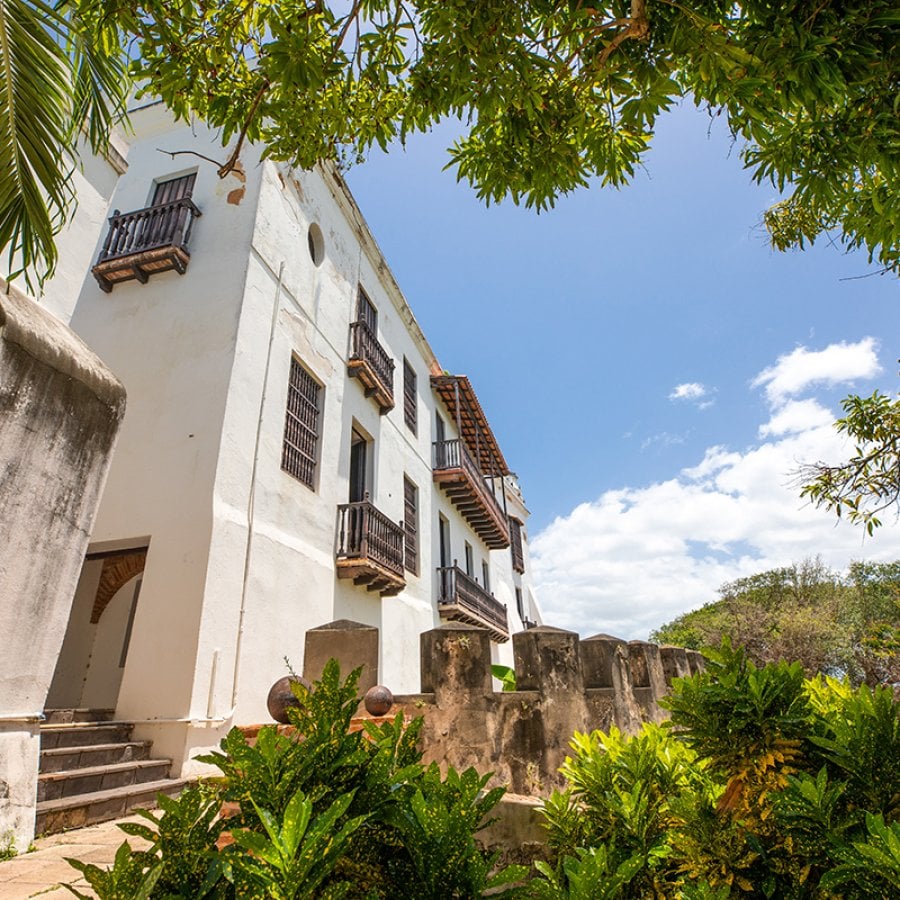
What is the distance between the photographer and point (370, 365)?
457 inches

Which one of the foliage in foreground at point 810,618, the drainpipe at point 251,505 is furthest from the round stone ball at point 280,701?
the foliage in foreground at point 810,618

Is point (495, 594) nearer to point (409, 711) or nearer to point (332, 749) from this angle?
point (409, 711)

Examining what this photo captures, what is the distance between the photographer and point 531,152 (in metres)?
3.07

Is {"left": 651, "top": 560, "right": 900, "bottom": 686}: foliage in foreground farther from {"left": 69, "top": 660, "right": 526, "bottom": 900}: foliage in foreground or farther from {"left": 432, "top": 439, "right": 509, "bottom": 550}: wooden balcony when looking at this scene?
{"left": 69, "top": 660, "right": 526, "bottom": 900}: foliage in foreground

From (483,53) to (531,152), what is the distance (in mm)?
682

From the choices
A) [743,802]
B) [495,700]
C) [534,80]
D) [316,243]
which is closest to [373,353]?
[316,243]

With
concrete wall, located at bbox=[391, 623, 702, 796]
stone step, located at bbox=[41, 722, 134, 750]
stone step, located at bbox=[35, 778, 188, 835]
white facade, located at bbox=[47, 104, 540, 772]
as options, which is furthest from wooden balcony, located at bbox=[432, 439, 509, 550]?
stone step, located at bbox=[35, 778, 188, 835]

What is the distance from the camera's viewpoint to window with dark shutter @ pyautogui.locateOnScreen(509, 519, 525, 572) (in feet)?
79.6

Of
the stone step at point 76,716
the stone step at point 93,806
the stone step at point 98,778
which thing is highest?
the stone step at point 76,716

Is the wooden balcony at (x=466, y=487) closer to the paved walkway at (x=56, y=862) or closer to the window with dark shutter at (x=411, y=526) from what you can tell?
the window with dark shutter at (x=411, y=526)

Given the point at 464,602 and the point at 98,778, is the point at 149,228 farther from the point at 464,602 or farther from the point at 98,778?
the point at 464,602

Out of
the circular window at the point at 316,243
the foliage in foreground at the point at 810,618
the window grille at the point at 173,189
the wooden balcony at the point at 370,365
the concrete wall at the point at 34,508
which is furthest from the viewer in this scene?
the foliage in foreground at the point at 810,618

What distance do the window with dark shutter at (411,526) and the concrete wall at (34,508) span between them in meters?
8.20

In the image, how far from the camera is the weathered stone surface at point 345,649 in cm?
483
